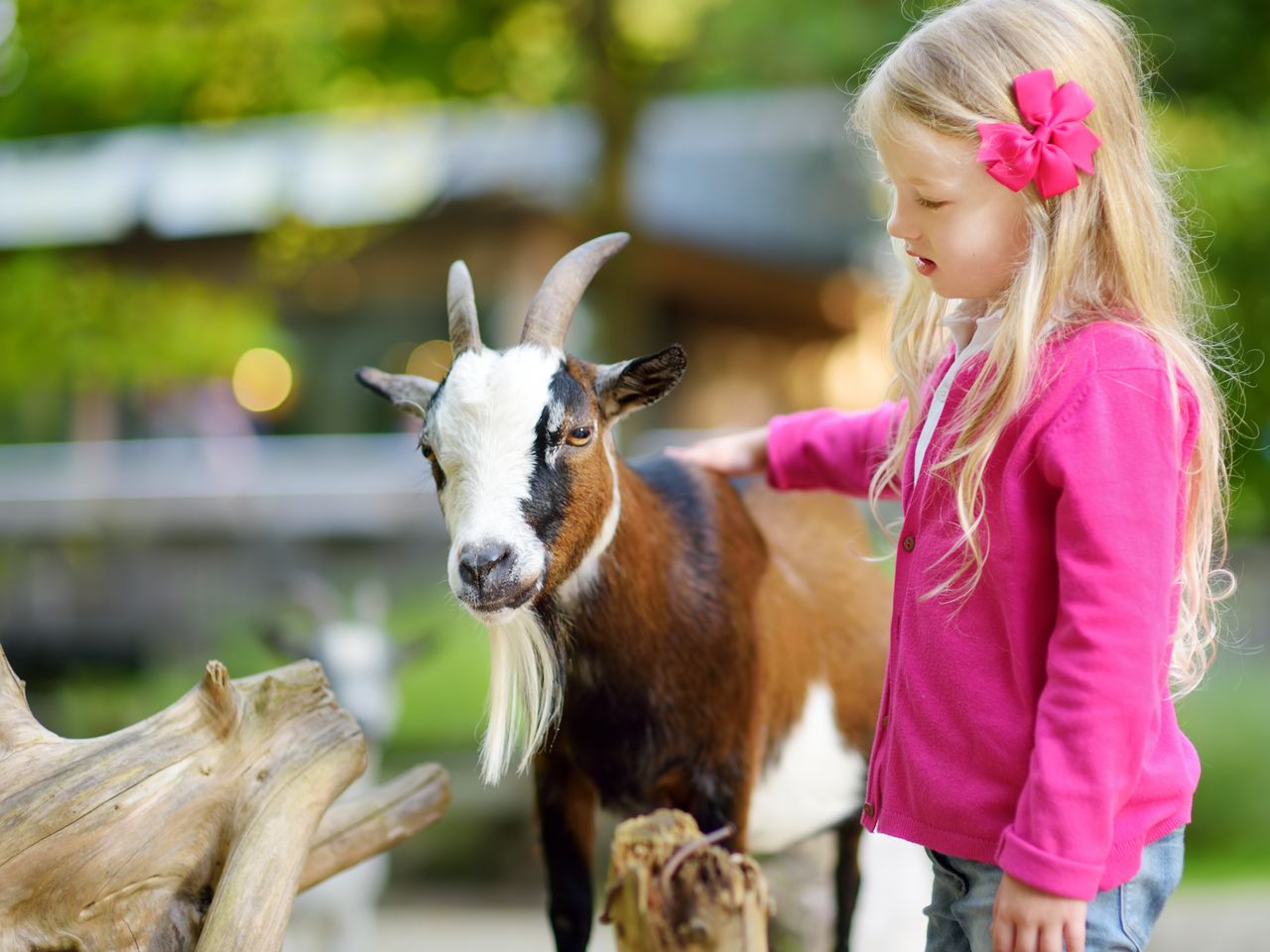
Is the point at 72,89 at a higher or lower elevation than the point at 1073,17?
lower

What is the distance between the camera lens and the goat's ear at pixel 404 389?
8.09 feet

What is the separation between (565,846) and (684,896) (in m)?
0.90

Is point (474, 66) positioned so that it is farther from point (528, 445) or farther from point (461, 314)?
point (528, 445)

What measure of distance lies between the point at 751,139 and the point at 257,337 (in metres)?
9.21

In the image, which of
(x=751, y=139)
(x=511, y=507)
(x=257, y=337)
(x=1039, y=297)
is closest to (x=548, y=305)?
(x=511, y=507)

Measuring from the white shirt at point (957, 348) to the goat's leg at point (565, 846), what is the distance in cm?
91

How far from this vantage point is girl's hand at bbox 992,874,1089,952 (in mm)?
1646

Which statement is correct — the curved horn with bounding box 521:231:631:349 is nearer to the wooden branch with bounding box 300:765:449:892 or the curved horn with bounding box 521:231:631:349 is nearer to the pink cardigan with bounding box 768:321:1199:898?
the pink cardigan with bounding box 768:321:1199:898

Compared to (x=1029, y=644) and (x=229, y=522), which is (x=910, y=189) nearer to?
(x=1029, y=644)

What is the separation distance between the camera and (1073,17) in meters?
1.87

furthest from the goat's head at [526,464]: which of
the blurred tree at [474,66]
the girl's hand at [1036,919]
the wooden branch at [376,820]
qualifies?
the blurred tree at [474,66]

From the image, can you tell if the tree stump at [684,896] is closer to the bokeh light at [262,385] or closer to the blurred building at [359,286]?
the blurred building at [359,286]

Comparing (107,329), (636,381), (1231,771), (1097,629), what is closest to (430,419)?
(636,381)

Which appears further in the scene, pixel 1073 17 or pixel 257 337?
pixel 257 337
